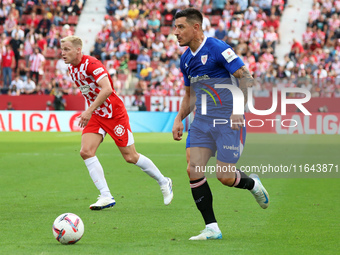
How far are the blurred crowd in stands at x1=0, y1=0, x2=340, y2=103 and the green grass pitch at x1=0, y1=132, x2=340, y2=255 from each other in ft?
31.9

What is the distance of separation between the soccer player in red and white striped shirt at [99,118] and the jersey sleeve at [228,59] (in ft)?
6.92

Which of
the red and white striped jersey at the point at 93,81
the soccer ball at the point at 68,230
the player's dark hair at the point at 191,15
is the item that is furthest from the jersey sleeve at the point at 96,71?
the soccer ball at the point at 68,230

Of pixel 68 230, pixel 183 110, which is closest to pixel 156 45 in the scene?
pixel 183 110

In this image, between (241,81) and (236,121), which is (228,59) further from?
(236,121)

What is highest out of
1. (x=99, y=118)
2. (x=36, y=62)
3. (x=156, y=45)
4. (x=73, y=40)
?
(x=73, y=40)

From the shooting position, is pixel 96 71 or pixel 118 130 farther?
pixel 118 130

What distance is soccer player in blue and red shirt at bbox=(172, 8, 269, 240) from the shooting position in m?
5.98

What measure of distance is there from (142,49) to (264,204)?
20283 millimetres

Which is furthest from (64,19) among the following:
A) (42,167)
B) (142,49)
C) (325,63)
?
(42,167)

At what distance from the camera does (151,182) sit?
10.7 metres

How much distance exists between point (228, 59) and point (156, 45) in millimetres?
21548

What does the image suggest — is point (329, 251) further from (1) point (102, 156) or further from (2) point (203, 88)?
(1) point (102, 156)

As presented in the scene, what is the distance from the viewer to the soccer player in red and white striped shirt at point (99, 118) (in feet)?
25.7

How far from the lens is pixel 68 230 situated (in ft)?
18.4
